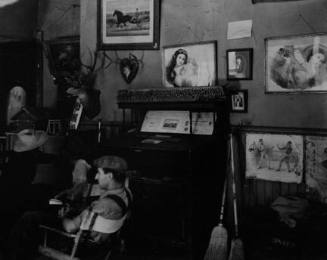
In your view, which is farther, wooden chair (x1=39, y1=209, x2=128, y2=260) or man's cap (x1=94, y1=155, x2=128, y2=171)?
man's cap (x1=94, y1=155, x2=128, y2=171)

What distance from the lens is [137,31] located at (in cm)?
397

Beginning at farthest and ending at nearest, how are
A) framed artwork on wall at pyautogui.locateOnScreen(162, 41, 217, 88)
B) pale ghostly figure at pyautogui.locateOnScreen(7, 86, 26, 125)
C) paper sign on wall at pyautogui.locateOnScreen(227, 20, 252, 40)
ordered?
pale ghostly figure at pyautogui.locateOnScreen(7, 86, 26, 125), framed artwork on wall at pyautogui.locateOnScreen(162, 41, 217, 88), paper sign on wall at pyautogui.locateOnScreen(227, 20, 252, 40)

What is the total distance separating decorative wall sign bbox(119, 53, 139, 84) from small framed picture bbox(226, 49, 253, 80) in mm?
1026

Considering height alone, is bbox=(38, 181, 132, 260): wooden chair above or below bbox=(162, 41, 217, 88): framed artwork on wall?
below

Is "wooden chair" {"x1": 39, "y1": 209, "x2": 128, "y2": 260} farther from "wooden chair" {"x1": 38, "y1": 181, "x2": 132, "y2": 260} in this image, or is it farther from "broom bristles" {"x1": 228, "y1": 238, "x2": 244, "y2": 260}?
"broom bristles" {"x1": 228, "y1": 238, "x2": 244, "y2": 260}

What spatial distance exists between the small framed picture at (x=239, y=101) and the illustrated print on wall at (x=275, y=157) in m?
0.24

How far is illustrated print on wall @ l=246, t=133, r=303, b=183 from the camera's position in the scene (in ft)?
10.6

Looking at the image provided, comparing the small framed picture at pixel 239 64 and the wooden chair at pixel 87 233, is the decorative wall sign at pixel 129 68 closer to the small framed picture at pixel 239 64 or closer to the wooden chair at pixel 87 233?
the small framed picture at pixel 239 64

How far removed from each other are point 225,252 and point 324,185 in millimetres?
982

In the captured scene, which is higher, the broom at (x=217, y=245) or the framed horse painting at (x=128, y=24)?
the framed horse painting at (x=128, y=24)

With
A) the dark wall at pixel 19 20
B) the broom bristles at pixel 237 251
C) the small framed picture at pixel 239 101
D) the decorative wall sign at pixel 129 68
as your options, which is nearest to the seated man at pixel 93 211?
the broom bristles at pixel 237 251

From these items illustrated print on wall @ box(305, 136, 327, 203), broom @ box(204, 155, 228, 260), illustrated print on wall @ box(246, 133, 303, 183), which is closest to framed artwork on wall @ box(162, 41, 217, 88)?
illustrated print on wall @ box(246, 133, 303, 183)

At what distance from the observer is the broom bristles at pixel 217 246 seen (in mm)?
2965

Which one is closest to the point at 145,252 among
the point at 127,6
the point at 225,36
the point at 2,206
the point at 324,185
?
the point at 2,206
